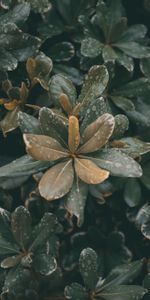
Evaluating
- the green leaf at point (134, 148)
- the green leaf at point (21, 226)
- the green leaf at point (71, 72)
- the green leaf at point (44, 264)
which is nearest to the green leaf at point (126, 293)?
the green leaf at point (44, 264)

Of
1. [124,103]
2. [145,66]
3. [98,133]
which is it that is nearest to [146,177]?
[124,103]

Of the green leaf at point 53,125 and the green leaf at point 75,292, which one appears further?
the green leaf at point 75,292

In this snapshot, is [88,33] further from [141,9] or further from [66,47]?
[141,9]

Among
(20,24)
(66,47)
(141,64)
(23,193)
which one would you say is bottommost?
(23,193)

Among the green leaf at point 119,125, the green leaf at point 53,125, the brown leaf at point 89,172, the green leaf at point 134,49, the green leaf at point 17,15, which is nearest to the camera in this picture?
the brown leaf at point 89,172

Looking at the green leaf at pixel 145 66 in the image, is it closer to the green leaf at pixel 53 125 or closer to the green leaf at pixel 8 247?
the green leaf at pixel 53 125

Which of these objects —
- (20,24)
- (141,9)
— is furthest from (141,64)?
(20,24)
